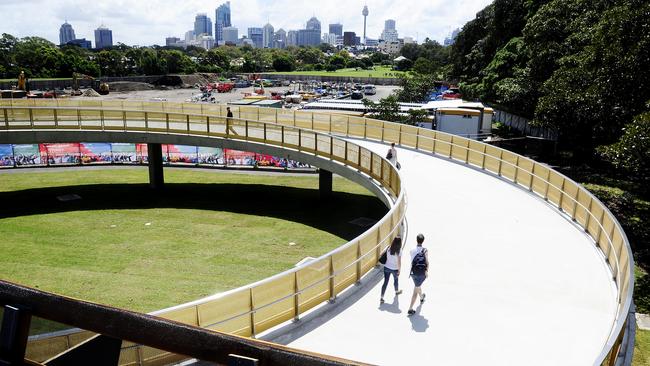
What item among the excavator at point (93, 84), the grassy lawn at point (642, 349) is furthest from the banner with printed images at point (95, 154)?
the excavator at point (93, 84)

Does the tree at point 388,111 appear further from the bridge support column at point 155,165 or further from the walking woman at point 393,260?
the walking woman at point 393,260

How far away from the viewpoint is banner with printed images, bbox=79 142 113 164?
38.7 meters

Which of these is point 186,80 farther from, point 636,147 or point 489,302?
point 489,302

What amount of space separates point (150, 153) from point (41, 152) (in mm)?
11630

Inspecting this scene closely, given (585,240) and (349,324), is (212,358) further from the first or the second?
(585,240)

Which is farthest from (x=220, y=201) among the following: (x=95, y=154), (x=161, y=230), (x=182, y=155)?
(x=95, y=154)

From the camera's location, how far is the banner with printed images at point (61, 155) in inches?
1486

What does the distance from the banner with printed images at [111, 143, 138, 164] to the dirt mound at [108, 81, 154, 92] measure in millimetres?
81255

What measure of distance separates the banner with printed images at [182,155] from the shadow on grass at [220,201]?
602 centimetres

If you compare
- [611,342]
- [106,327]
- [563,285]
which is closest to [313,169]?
[563,285]

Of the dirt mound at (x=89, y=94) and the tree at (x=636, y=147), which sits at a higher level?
the tree at (x=636, y=147)

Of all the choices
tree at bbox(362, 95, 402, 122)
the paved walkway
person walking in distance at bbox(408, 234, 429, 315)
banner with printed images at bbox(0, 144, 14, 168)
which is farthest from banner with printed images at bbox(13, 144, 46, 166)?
person walking in distance at bbox(408, 234, 429, 315)

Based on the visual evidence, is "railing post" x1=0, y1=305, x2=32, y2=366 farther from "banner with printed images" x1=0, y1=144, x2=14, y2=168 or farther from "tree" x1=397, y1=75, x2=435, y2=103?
"tree" x1=397, y1=75, x2=435, y2=103

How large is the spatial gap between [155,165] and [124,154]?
31.1 ft
